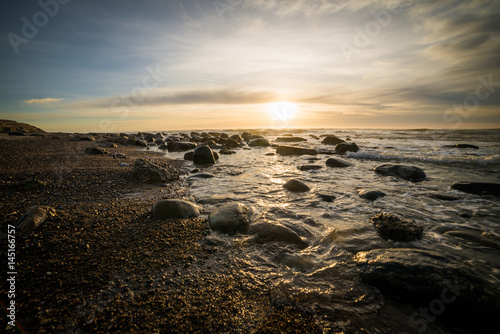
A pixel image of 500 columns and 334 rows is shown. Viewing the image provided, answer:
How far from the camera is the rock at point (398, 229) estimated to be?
133 inches

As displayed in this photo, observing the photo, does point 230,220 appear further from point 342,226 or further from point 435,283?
point 435,283

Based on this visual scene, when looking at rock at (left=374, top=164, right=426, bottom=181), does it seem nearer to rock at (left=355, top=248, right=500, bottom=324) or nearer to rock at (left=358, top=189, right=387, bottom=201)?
rock at (left=358, top=189, right=387, bottom=201)

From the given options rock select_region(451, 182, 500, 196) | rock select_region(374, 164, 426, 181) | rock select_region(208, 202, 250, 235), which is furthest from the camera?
rock select_region(374, 164, 426, 181)

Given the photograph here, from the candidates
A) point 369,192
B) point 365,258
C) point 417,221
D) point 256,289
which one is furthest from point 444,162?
point 256,289

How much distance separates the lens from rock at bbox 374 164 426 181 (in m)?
7.35

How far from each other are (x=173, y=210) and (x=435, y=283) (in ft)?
13.9

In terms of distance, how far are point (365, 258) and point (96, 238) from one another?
4.19 meters

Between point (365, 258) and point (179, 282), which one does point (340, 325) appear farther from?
point (179, 282)

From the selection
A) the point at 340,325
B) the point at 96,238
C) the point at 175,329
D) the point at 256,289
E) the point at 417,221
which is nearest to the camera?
the point at 175,329

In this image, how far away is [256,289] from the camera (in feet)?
7.69

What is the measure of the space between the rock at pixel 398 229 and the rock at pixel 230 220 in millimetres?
2544

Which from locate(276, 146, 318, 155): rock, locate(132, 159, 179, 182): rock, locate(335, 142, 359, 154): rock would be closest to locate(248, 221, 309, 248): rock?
locate(132, 159, 179, 182): rock

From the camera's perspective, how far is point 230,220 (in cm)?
375

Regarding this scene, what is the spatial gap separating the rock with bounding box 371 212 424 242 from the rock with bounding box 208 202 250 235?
8.35ft
